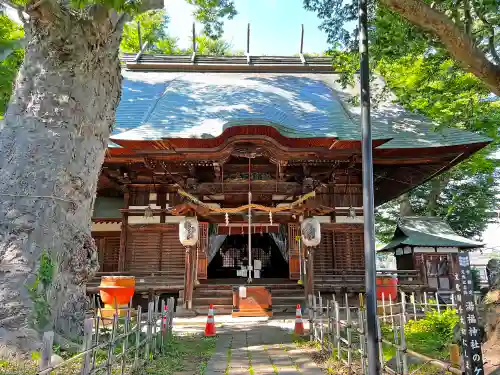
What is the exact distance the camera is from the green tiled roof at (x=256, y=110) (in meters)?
10.3

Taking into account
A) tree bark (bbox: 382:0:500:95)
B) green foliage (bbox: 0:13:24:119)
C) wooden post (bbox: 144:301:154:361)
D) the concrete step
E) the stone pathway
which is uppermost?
green foliage (bbox: 0:13:24:119)

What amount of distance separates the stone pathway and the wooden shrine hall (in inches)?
84.3

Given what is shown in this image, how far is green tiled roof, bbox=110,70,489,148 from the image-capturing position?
10297 millimetres

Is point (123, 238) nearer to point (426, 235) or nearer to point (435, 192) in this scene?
point (426, 235)

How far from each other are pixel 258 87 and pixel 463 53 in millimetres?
9992

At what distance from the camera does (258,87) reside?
1499 centimetres

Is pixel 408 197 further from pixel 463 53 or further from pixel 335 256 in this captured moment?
pixel 463 53

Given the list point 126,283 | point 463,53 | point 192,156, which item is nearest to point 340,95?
point 192,156

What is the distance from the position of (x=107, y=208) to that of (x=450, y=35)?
11.6 metres

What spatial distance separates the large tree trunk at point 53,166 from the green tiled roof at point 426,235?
13.9m

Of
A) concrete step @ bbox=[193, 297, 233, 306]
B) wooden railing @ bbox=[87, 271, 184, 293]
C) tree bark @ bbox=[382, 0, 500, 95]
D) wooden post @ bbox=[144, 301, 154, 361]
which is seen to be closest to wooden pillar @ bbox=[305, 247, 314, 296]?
concrete step @ bbox=[193, 297, 233, 306]

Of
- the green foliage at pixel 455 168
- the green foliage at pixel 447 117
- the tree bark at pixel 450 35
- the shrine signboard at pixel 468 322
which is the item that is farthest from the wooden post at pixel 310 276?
the shrine signboard at pixel 468 322

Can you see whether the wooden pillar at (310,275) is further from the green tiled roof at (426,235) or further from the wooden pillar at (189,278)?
the green tiled roof at (426,235)

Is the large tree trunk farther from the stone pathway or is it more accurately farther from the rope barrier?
the rope barrier
